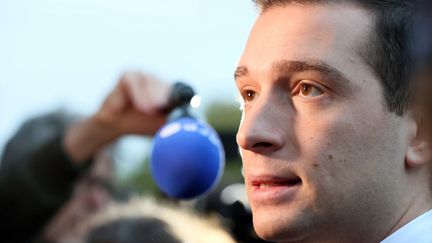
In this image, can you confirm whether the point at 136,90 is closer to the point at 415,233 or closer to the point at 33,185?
the point at 33,185

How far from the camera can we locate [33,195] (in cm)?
364

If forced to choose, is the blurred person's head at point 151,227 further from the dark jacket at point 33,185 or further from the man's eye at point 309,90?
the man's eye at point 309,90

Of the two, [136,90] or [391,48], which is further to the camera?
[136,90]

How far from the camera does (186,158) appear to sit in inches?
98.0

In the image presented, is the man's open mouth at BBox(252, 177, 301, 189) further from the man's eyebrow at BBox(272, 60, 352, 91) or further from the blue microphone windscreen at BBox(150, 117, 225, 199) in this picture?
the blue microphone windscreen at BBox(150, 117, 225, 199)

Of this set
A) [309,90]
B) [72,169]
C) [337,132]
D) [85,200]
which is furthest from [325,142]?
[85,200]

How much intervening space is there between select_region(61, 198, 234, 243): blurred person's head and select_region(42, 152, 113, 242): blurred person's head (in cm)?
66

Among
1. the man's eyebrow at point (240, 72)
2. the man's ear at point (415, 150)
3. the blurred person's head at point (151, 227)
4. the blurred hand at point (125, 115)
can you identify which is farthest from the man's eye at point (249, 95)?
the blurred person's head at point (151, 227)

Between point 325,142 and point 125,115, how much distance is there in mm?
1447

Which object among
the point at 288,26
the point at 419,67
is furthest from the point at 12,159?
the point at 419,67

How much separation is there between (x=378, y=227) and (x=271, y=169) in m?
0.29

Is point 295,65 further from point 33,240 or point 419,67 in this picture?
point 33,240

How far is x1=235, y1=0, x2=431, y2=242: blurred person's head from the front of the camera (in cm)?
183

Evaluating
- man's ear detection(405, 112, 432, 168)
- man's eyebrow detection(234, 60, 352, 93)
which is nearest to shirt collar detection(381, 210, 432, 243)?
man's ear detection(405, 112, 432, 168)
